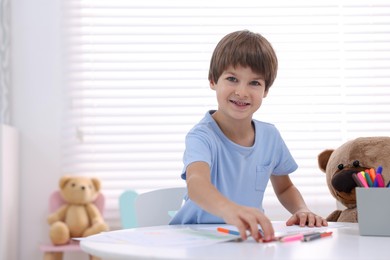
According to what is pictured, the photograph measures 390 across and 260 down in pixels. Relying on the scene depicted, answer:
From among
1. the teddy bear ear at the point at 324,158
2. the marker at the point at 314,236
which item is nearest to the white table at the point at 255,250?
the marker at the point at 314,236

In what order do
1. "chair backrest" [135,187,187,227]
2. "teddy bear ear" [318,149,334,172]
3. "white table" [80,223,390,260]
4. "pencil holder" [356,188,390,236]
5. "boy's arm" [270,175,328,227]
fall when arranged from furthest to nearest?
1. "teddy bear ear" [318,149,334,172]
2. "chair backrest" [135,187,187,227]
3. "boy's arm" [270,175,328,227]
4. "pencil holder" [356,188,390,236]
5. "white table" [80,223,390,260]

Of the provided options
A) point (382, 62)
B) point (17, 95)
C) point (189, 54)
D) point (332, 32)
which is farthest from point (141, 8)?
point (382, 62)

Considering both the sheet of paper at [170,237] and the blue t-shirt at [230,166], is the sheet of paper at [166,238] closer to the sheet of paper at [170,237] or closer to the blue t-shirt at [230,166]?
the sheet of paper at [170,237]

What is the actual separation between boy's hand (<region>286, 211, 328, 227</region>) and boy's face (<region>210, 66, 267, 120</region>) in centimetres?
28

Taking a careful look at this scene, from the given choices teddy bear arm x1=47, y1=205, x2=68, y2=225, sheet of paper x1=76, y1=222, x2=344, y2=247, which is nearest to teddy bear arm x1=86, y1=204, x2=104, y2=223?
teddy bear arm x1=47, y1=205, x2=68, y2=225

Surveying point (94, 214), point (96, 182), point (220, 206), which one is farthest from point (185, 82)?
point (220, 206)

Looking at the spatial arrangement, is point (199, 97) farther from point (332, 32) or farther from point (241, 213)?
point (241, 213)

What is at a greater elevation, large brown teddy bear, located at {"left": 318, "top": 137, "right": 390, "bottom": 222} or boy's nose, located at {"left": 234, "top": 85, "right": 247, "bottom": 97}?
boy's nose, located at {"left": 234, "top": 85, "right": 247, "bottom": 97}

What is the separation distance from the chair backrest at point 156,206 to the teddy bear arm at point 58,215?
1082 mm

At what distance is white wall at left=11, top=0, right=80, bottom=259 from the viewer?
2.73 m

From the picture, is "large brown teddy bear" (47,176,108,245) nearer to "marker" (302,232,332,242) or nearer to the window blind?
the window blind

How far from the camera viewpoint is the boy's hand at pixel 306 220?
1.25 meters

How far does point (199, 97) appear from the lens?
2.78 meters

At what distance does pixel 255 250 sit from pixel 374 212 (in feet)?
1.11
